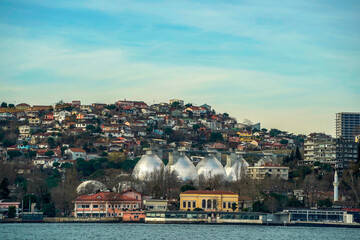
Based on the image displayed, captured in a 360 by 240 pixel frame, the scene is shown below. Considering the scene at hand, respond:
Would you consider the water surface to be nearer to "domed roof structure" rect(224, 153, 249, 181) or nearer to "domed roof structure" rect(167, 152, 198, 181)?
"domed roof structure" rect(167, 152, 198, 181)

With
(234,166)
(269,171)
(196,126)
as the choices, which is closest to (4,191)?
(269,171)

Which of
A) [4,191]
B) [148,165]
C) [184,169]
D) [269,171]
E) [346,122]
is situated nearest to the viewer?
[4,191]

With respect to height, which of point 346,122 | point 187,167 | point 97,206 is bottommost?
point 97,206

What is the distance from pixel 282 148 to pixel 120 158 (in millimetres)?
Result: 31144

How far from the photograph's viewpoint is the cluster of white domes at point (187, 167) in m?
96.4

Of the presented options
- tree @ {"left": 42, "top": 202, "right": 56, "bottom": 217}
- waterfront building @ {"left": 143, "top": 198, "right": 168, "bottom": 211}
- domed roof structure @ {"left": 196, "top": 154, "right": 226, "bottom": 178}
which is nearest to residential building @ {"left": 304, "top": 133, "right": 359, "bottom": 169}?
domed roof structure @ {"left": 196, "top": 154, "right": 226, "bottom": 178}

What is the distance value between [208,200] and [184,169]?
1907cm

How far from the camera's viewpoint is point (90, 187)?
85688 mm

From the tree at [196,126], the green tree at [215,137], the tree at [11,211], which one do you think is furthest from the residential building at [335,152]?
the tree at [196,126]

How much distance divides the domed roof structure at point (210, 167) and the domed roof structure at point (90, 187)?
1546cm

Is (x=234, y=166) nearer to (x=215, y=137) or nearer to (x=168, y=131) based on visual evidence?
(x=215, y=137)

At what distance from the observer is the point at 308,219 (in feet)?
243

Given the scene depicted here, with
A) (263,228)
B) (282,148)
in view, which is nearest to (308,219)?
(263,228)

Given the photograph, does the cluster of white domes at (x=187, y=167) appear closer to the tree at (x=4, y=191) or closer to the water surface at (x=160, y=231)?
the tree at (x=4, y=191)
